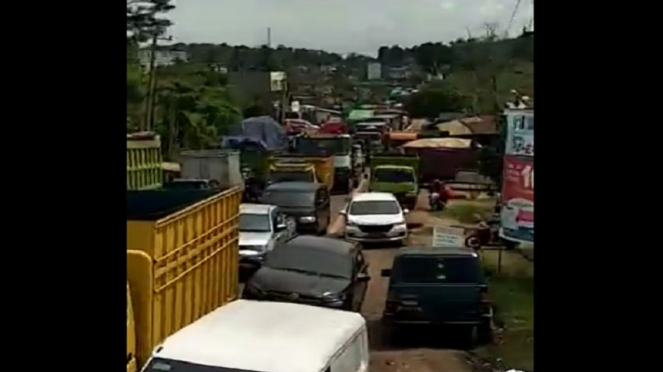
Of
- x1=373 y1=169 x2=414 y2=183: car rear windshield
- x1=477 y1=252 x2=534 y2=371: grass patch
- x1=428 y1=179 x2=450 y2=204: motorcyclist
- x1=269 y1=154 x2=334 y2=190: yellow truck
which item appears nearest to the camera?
x1=477 y1=252 x2=534 y2=371: grass patch

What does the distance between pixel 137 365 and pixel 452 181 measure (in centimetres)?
1350

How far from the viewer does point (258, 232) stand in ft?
34.3

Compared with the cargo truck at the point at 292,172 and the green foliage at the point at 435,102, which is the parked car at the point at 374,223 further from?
the green foliage at the point at 435,102

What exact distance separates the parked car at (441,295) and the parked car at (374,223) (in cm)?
480

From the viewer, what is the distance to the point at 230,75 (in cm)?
2031

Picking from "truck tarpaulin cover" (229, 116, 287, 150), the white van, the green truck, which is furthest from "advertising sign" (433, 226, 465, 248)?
"truck tarpaulin cover" (229, 116, 287, 150)

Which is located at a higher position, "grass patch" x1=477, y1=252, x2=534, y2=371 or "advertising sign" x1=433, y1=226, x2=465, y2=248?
"advertising sign" x1=433, y1=226, x2=465, y2=248

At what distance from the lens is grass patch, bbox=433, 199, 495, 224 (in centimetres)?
1404

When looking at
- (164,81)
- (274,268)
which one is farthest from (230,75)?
(274,268)

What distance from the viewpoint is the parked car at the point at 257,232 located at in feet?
32.3

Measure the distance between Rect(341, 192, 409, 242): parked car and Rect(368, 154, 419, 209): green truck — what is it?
372 centimetres

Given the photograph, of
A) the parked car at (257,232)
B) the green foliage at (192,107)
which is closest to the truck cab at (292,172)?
the green foliage at (192,107)

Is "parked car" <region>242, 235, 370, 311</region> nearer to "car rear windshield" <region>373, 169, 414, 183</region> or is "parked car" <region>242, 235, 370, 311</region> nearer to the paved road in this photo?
the paved road
